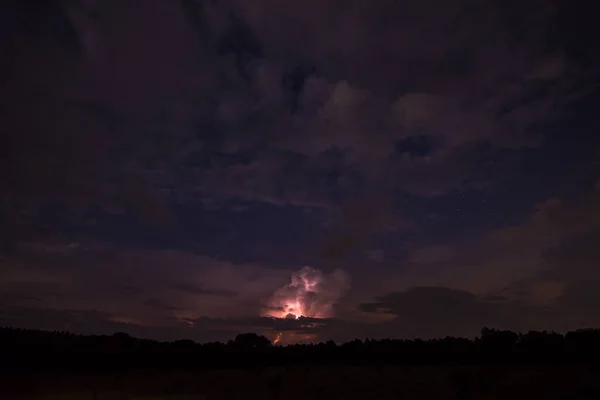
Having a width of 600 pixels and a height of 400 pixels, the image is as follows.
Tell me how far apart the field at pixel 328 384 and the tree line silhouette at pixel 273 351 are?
1.22m

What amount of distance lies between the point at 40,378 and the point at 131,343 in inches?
261

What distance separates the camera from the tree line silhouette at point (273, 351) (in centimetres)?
2839

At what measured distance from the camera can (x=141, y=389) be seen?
1159 inches

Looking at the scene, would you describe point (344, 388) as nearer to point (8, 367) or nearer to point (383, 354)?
point (383, 354)

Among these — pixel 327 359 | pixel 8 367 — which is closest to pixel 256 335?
pixel 327 359

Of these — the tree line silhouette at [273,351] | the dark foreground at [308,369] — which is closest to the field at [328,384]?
the dark foreground at [308,369]

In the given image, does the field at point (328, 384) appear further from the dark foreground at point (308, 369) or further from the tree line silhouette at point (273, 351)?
the tree line silhouette at point (273, 351)

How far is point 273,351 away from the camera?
3569 centimetres

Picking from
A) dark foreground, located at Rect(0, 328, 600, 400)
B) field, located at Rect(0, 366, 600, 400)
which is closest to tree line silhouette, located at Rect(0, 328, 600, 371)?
dark foreground, located at Rect(0, 328, 600, 400)

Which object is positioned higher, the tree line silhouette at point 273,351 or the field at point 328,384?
the tree line silhouette at point 273,351

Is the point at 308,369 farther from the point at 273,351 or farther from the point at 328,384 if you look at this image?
the point at 273,351

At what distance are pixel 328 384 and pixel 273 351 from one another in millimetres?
7152

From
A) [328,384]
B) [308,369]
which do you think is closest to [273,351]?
[308,369]

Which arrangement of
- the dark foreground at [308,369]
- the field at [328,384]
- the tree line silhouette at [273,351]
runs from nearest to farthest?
the field at [328,384] < the dark foreground at [308,369] < the tree line silhouette at [273,351]
